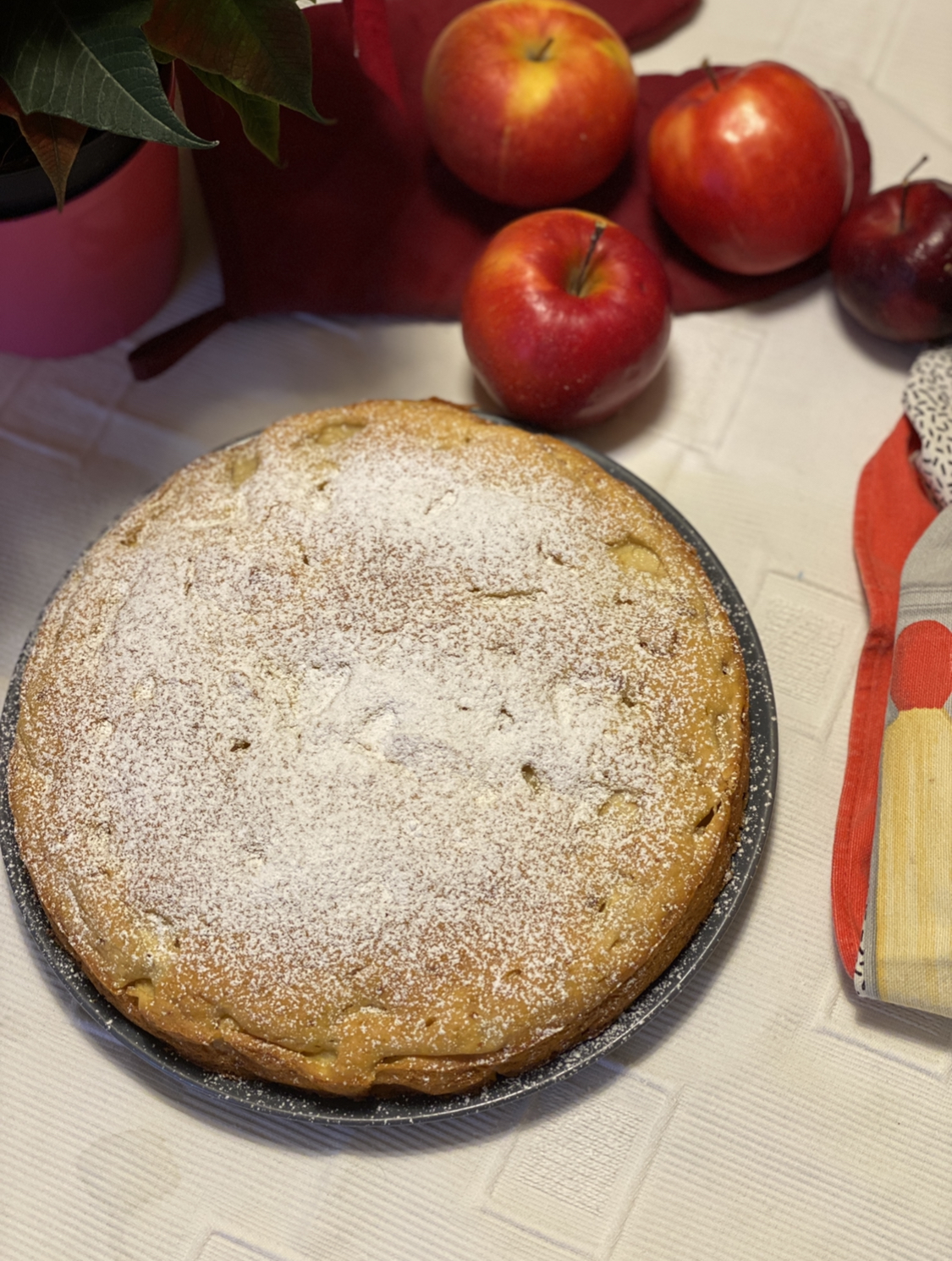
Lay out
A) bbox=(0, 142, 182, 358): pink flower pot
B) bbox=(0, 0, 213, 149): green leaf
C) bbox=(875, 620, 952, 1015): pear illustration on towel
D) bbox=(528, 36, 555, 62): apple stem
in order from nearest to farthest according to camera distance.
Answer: bbox=(0, 0, 213, 149): green leaf < bbox=(875, 620, 952, 1015): pear illustration on towel < bbox=(0, 142, 182, 358): pink flower pot < bbox=(528, 36, 555, 62): apple stem

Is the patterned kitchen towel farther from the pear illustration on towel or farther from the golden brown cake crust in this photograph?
the golden brown cake crust

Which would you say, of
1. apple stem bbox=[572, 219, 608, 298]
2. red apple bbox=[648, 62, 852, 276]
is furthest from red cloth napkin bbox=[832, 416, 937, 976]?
apple stem bbox=[572, 219, 608, 298]

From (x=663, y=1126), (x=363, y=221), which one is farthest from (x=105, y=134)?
(x=663, y=1126)

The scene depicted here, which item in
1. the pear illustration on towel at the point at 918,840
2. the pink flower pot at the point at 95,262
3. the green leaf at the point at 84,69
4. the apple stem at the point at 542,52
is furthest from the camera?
the apple stem at the point at 542,52

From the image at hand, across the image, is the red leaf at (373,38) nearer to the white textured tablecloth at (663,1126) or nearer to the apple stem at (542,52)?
the apple stem at (542,52)

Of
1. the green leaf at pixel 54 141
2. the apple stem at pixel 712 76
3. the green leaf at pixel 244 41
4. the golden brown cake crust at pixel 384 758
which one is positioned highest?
the green leaf at pixel 244 41

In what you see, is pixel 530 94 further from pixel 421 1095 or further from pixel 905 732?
pixel 421 1095

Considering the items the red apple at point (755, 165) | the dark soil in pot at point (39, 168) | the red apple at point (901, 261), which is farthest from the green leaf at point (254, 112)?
the red apple at point (901, 261)
